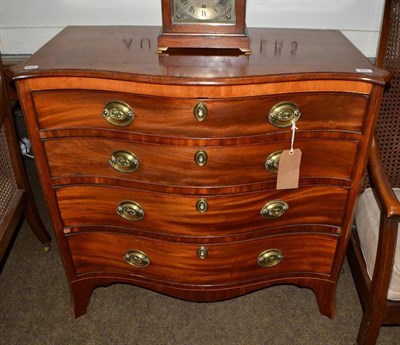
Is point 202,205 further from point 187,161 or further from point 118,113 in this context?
point 118,113

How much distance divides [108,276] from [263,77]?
1.02m

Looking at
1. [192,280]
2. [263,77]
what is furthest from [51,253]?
[263,77]

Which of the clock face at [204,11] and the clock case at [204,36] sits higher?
the clock face at [204,11]

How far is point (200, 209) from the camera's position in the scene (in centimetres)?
142

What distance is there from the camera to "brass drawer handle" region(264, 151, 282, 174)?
1333 millimetres

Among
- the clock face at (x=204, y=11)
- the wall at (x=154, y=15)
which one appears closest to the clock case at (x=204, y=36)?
the clock face at (x=204, y=11)

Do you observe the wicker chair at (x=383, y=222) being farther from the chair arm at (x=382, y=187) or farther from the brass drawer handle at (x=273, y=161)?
the brass drawer handle at (x=273, y=161)

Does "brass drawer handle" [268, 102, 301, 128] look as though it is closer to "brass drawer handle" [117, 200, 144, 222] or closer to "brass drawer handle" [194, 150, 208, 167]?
"brass drawer handle" [194, 150, 208, 167]

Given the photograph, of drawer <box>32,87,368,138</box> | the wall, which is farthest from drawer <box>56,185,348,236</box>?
the wall

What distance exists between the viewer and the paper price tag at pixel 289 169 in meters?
1.32

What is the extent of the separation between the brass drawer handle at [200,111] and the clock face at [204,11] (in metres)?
0.32

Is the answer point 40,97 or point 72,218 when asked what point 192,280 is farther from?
point 40,97

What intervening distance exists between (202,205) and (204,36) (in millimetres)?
552

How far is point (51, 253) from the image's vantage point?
2.14m
